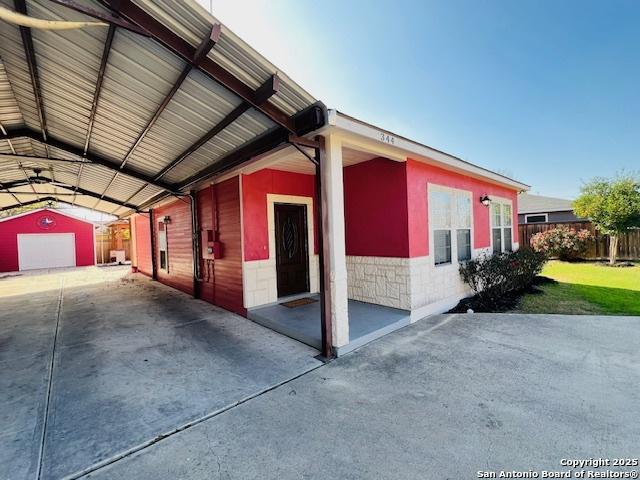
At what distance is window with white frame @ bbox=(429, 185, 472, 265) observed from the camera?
18.8ft

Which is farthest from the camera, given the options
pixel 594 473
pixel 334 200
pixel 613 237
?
pixel 613 237

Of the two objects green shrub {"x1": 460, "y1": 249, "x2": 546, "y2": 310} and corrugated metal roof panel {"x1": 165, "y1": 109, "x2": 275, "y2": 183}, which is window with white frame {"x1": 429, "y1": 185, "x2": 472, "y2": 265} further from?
corrugated metal roof panel {"x1": 165, "y1": 109, "x2": 275, "y2": 183}

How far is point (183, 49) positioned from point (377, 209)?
388 cm

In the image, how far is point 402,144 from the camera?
4.39 metres

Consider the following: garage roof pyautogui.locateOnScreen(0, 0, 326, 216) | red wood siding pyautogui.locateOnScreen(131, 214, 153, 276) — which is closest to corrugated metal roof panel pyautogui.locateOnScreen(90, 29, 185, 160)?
garage roof pyautogui.locateOnScreen(0, 0, 326, 216)

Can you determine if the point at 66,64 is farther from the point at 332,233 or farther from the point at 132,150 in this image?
the point at 332,233

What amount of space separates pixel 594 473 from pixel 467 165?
550 centimetres

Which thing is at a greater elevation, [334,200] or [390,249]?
[334,200]

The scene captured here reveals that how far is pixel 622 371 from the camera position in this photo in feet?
10.1

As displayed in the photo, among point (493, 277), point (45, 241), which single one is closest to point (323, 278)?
point (493, 277)

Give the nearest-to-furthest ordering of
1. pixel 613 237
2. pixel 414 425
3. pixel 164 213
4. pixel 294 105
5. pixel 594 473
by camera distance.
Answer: pixel 594 473 → pixel 414 425 → pixel 294 105 → pixel 164 213 → pixel 613 237

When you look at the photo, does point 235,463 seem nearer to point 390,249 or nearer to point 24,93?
point 390,249

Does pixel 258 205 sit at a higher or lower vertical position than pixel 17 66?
lower

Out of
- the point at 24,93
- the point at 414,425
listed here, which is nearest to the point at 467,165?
the point at 414,425
